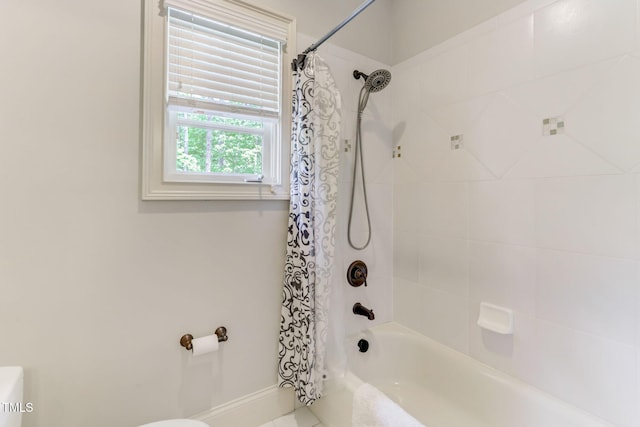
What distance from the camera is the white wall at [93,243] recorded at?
3.44 feet

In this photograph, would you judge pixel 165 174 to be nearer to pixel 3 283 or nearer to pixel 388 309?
pixel 3 283

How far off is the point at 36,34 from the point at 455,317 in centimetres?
234

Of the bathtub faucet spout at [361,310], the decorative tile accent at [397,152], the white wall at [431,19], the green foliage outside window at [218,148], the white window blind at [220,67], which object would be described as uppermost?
the white wall at [431,19]

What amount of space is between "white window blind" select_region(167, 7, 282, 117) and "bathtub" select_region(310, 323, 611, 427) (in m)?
1.55

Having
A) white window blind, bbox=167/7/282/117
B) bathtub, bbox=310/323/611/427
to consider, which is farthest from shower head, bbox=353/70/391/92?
bathtub, bbox=310/323/611/427

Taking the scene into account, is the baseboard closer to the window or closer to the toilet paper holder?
the toilet paper holder

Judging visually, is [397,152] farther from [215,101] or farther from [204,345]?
[204,345]

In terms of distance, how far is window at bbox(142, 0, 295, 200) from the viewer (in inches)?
49.6

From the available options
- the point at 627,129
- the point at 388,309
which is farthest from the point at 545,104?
the point at 388,309

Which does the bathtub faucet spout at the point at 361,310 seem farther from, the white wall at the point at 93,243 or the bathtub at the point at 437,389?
the white wall at the point at 93,243

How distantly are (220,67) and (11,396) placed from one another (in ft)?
4.91

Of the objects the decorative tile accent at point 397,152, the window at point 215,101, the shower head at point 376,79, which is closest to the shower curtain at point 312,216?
the window at point 215,101

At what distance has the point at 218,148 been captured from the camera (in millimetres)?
1466

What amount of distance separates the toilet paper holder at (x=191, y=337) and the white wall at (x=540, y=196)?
122 cm
